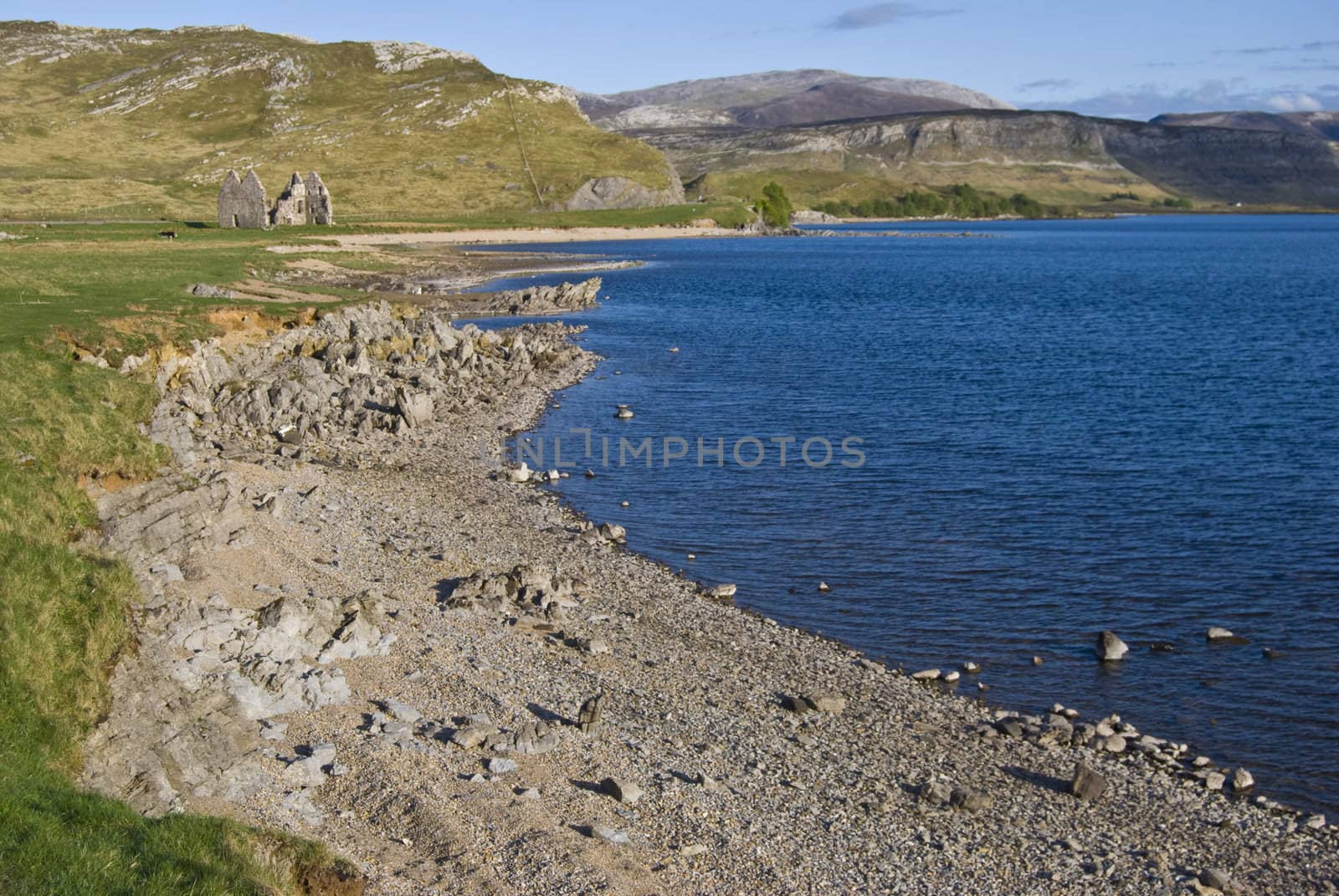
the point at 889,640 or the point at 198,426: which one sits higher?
the point at 198,426

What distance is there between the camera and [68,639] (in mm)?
17938

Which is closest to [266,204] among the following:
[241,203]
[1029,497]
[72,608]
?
[241,203]

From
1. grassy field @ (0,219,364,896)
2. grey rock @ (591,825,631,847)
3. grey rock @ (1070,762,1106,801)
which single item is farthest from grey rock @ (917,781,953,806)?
grassy field @ (0,219,364,896)

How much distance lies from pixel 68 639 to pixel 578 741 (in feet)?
27.9

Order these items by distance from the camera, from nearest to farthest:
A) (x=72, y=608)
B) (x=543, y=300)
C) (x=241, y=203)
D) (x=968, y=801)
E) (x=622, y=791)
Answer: (x=622, y=791) → (x=968, y=801) → (x=72, y=608) → (x=543, y=300) → (x=241, y=203)

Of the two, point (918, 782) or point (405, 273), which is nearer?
point (918, 782)

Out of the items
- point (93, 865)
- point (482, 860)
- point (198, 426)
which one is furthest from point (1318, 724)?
point (198, 426)

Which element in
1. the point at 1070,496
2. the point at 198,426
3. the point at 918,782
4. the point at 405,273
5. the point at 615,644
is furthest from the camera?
the point at 405,273

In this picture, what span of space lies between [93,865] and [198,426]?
29.5 meters

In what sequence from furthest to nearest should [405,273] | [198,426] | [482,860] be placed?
[405,273] → [198,426] → [482,860]

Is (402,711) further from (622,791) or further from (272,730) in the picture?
(622,791)

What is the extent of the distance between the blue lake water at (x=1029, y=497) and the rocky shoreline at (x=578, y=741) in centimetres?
210

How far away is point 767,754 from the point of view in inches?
754

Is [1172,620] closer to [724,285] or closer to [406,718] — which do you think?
[406,718]
